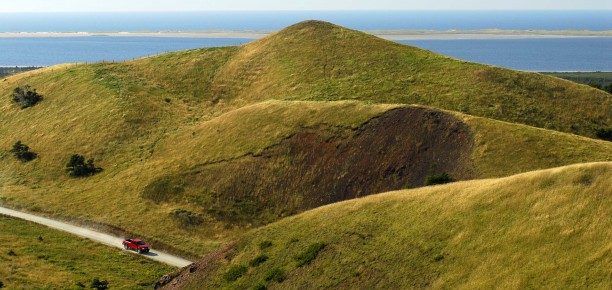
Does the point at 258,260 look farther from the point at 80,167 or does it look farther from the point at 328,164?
the point at 80,167

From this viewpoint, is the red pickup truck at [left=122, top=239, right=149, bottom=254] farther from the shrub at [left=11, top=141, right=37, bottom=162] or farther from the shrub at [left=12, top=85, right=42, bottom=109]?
the shrub at [left=12, top=85, right=42, bottom=109]

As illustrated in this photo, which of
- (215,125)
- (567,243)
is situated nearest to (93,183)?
(215,125)

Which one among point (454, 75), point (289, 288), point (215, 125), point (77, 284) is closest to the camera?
point (289, 288)

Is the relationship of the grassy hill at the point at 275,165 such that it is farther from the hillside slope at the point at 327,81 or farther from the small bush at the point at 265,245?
the small bush at the point at 265,245

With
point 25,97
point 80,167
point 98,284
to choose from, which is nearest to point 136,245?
point 98,284

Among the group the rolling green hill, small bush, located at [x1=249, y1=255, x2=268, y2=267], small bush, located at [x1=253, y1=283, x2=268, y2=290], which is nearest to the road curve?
the rolling green hill

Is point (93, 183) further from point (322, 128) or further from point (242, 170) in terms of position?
point (322, 128)

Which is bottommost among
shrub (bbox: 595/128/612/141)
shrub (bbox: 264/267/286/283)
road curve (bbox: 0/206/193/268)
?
road curve (bbox: 0/206/193/268)
